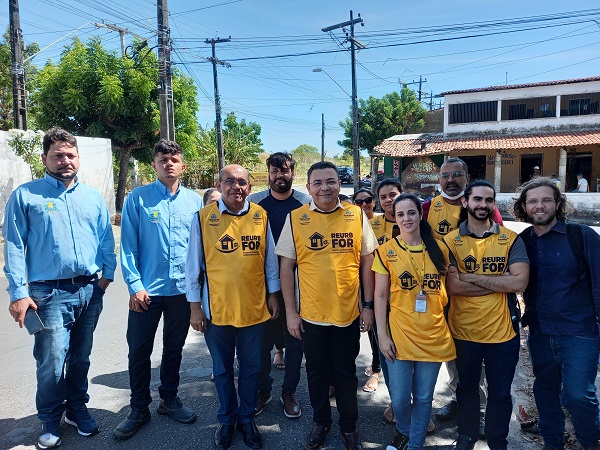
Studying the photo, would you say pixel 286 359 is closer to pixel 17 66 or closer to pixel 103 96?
pixel 17 66

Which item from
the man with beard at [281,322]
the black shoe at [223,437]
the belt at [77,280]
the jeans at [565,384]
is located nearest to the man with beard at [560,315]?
the jeans at [565,384]

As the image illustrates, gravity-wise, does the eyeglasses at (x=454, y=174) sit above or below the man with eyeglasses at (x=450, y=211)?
above

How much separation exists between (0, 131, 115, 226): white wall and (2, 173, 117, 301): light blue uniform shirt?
10.4 m

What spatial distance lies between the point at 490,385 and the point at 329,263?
1.31 metres

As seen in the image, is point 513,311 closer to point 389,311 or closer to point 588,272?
point 588,272

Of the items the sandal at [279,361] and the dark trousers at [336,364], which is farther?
the sandal at [279,361]

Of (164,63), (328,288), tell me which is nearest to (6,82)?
(164,63)

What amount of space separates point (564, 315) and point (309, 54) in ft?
57.2

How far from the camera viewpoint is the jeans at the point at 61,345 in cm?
292

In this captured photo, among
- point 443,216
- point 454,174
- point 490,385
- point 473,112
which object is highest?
point 473,112

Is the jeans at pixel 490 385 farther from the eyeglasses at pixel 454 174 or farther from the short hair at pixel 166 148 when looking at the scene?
the short hair at pixel 166 148

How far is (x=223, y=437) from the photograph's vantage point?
2.95 meters

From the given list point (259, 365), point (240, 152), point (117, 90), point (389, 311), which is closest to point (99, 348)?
point (259, 365)

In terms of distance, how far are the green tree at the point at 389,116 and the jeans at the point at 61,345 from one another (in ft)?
106
